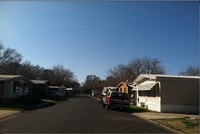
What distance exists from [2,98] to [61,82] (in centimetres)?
7410

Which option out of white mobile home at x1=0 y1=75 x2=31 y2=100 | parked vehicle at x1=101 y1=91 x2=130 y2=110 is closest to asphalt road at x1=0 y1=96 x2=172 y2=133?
parked vehicle at x1=101 y1=91 x2=130 y2=110

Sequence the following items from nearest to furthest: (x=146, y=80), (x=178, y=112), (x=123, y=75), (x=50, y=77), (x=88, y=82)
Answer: (x=178, y=112)
(x=146, y=80)
(x=123, y=75)
(x=50, y=77)
(x=88, y=82)

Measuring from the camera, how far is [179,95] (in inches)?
1214

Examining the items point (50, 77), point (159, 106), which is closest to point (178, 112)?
point (159, 106)

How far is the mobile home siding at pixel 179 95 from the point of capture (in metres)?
30.7

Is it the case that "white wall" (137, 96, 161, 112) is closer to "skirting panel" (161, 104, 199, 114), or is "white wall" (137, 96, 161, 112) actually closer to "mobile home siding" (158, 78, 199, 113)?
"skirting panel" (161, 104, 199, 114)

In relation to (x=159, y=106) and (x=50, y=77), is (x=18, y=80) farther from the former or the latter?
(x=50, y=77)

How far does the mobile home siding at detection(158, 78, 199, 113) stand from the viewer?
30734mm

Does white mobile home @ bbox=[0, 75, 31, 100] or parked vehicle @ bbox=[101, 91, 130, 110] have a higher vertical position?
white mobile home @ bbox=[0, 75, 31, 100]

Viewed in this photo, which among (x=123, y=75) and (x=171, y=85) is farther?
(x=123, y=75)

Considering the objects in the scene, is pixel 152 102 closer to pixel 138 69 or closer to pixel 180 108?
pixel 180 108

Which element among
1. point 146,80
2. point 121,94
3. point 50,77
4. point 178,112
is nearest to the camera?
point 178,112

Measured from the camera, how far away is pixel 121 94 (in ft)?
110

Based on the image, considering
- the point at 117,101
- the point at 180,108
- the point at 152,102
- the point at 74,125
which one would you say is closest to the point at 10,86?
the point at 117,101
